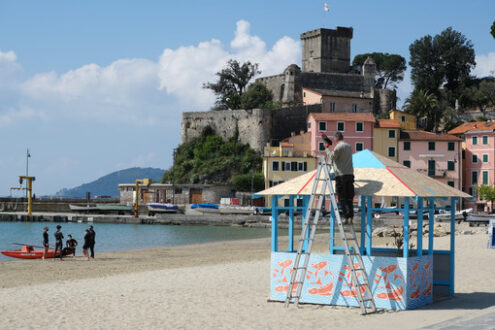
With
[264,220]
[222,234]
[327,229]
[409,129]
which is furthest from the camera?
[409,129]

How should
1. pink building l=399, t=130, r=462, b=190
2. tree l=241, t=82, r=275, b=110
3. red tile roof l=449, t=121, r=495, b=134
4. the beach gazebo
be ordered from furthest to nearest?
tree l=241, t=82, r=275, b=110, red tile roof l=449, t=121, r=495, b=134, pink building l=399, t=130, r=462, b=190, the beach gazebo

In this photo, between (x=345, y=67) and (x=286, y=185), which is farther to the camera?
(x=345, y=67)

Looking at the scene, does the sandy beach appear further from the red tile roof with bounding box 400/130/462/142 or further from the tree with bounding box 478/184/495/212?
the red tile roof with bounding box 400/130/462/142

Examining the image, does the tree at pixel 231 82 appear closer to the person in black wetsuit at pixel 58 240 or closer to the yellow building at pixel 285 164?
the yellow building at pixel 285 164

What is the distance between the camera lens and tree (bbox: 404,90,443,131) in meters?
75.9

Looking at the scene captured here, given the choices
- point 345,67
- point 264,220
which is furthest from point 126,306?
point 345,67

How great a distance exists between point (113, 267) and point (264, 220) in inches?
1441

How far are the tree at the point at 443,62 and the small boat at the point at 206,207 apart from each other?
30.8 meters

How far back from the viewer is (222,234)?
1989 inches

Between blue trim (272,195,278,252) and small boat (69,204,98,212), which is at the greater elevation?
blue trim (272,195,278,252)

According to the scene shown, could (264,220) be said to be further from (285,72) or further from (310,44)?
(310,44)

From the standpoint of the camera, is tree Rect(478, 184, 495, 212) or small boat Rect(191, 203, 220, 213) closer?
tree Rect(478, 184, 495, 212)

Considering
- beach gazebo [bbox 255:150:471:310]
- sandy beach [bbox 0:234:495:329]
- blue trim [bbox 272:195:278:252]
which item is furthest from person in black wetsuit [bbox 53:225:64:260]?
beach gazebo [bbox 255:150:471:310]

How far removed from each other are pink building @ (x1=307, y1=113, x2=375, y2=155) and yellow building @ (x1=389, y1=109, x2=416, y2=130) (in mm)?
6810
